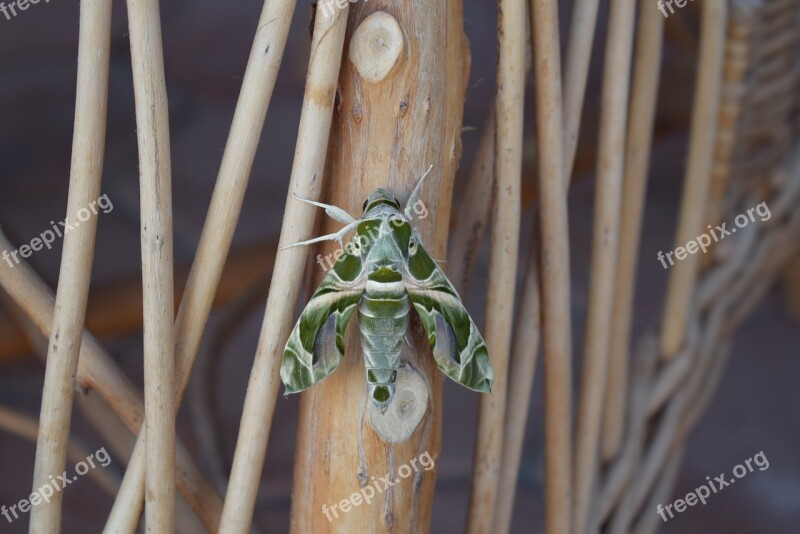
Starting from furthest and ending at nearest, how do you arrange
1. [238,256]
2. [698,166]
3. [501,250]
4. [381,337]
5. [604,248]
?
[238,256]
[698,166]
[604,248]
[501,250]
[381,337]

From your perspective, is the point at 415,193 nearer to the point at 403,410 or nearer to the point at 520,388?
the point at 403,410

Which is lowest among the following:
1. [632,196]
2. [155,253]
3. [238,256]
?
[155,253]

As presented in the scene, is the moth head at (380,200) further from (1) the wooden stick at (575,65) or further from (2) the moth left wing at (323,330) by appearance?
(1) the wooden stick at (575,65)

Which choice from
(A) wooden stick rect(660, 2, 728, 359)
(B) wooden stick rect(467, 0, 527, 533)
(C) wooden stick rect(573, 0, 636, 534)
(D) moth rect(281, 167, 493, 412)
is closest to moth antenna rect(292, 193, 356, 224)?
(D) moth rect(281, 167, 493, 412)

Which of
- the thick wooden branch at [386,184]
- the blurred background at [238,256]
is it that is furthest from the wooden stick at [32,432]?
the thick wooden branch at [386,184]

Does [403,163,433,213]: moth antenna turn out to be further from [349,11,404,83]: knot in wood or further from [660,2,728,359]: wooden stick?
[660,2,728,359]: wooden stick

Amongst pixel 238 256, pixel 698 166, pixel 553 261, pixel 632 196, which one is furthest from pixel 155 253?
pixel 238 256
